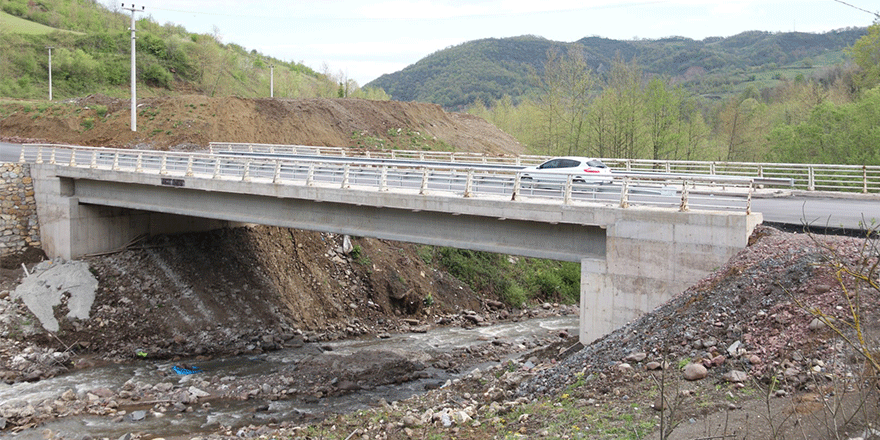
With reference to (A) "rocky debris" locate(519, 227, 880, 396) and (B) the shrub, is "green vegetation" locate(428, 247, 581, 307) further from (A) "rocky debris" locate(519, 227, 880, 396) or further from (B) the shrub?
(B) the shrub

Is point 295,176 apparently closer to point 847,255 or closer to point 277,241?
point 277,241

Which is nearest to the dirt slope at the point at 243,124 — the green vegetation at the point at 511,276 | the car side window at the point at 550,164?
the green vegetation at the point at 511,276

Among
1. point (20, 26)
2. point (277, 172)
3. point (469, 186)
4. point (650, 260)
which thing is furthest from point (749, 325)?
point (20, 26)

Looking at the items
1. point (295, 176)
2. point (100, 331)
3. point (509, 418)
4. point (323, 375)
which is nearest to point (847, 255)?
point (509, 418)

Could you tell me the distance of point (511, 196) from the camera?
18438 mm

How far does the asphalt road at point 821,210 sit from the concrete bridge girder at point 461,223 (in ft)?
7.52

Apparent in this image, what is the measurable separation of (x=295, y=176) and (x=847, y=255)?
16384 millimetres

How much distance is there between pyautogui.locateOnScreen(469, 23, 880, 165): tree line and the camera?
4228 cm

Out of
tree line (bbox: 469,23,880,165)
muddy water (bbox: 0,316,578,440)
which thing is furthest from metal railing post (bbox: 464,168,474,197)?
tree line (bbox: 469,23,880,165)

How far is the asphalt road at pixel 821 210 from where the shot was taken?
16547mm

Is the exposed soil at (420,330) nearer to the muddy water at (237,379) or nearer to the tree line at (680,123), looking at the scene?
the muddy water at (237,379)

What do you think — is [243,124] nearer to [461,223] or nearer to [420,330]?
[420,330]

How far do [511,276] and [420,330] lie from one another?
9.38 metres

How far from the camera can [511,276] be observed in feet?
123
